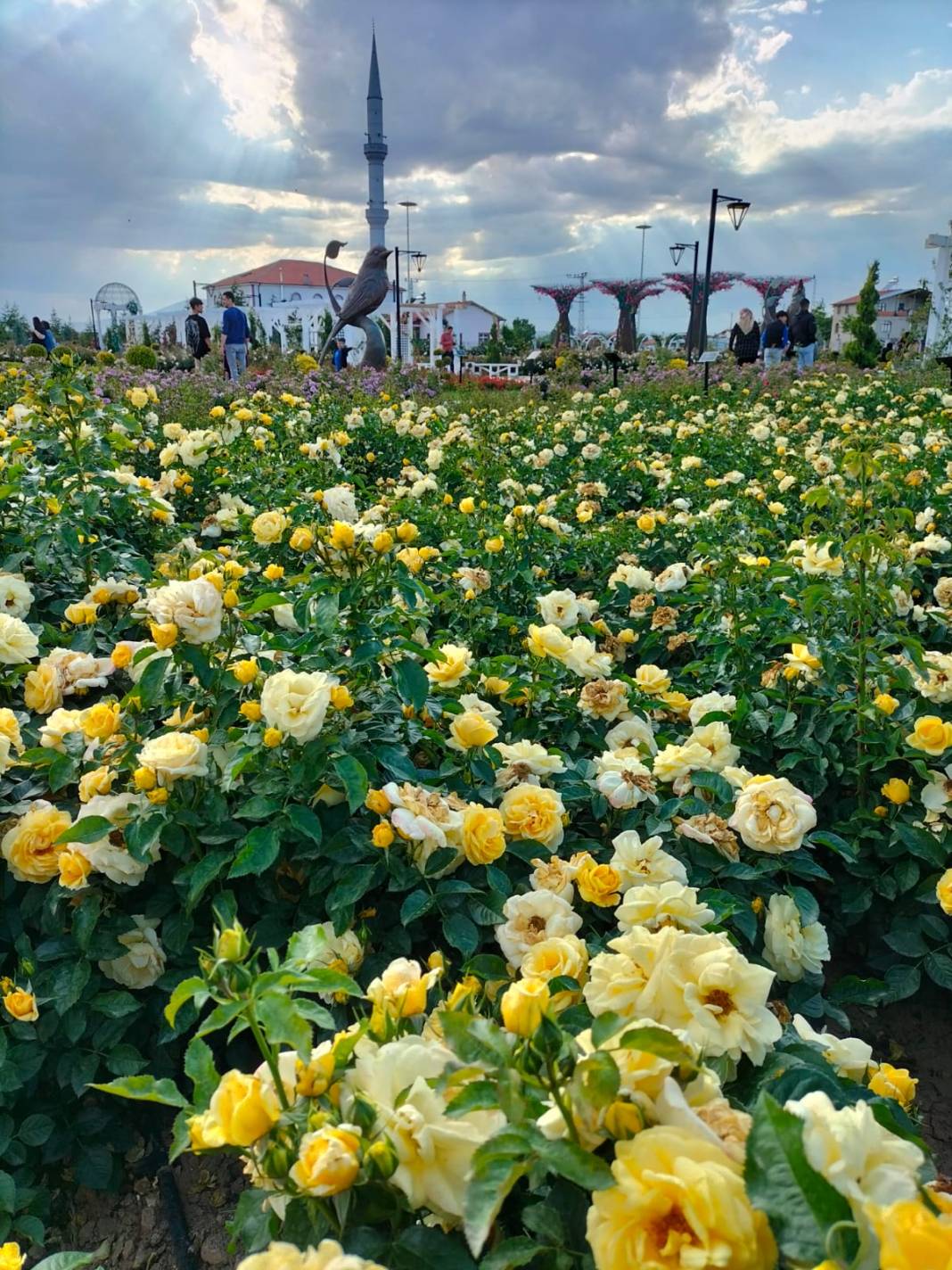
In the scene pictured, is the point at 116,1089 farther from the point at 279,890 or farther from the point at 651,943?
the point at 279,890

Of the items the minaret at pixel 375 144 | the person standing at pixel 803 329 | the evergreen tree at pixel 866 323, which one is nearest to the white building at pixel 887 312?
the evergreen tree at pixel 866 323

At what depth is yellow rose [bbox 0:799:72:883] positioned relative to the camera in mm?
1521

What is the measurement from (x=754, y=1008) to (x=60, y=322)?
60695 mm

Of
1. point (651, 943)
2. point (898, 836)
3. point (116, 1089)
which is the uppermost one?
point (651, 943)

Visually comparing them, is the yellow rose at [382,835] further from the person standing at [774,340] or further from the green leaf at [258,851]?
the person standing at [774,340]

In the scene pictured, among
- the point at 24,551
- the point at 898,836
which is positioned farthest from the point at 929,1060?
the point at 24,551

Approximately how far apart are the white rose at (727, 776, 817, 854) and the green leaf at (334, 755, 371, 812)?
2.09ft

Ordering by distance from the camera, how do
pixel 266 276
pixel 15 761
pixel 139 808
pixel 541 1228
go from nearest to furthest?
pixel 541 1228 < pixel 139 808 < pixel 15 761 < pixel 266 276

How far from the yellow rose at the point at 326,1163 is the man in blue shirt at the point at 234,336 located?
11252mm

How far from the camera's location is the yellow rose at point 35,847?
4.99 feet

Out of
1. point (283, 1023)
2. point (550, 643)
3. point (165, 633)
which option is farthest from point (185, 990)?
point (550, 643)

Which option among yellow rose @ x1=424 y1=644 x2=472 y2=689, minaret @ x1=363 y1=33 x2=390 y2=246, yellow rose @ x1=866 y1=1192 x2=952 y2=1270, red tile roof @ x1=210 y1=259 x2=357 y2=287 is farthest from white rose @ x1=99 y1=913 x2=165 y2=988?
red tile roof @ x1=210 y1=259 x2=357 y2=287

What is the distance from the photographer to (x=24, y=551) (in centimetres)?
265

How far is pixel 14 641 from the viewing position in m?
1.77
